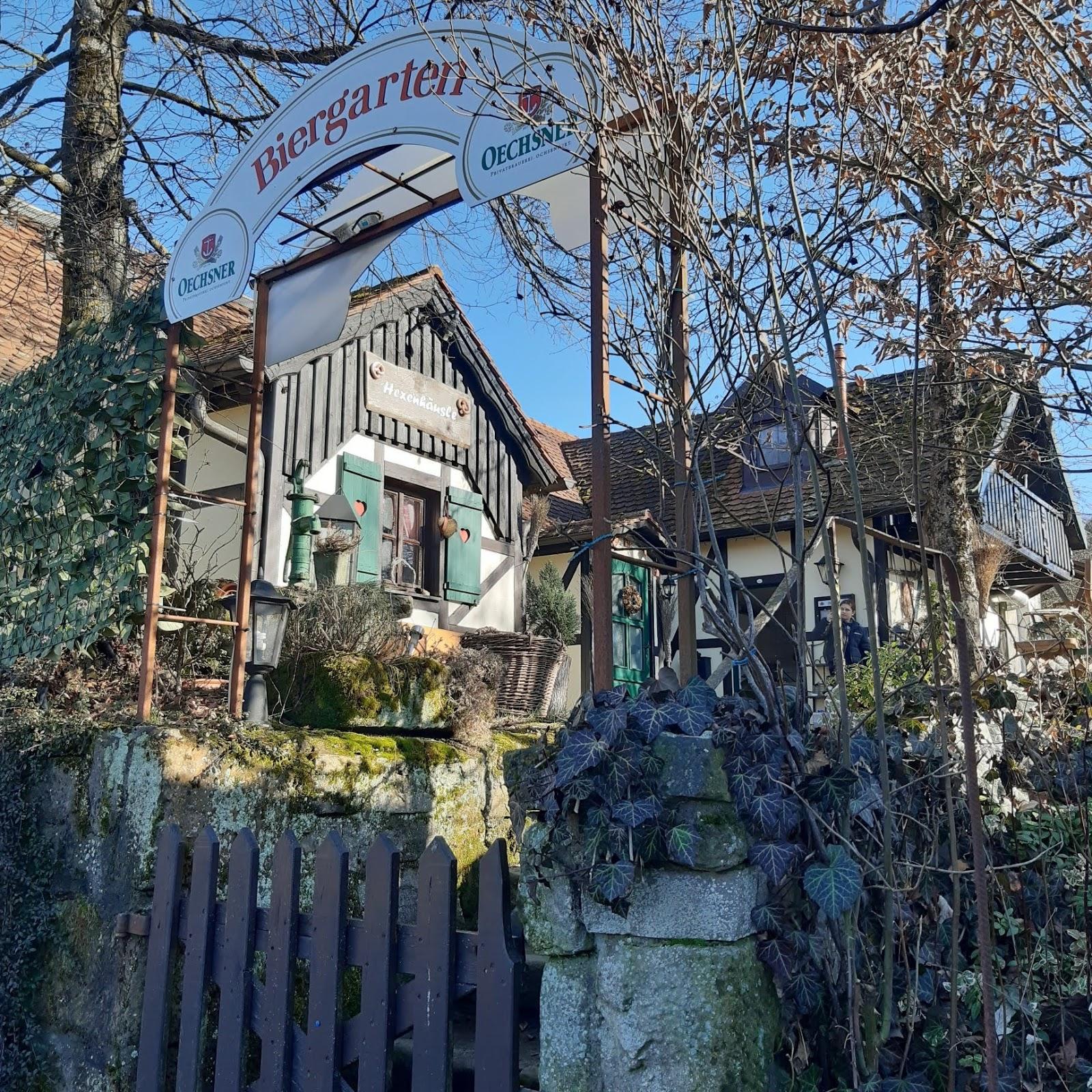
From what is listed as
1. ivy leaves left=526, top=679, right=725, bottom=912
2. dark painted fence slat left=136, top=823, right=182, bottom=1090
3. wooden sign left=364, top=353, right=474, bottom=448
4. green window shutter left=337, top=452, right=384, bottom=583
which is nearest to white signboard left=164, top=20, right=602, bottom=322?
ivy leaves left=526, top=679, right=725, bottom=912

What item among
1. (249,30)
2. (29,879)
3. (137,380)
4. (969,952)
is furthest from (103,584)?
(249,30)

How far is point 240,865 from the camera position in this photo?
2877mm

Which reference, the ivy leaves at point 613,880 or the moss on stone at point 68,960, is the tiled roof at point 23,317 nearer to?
the moss on stone at point 68,960

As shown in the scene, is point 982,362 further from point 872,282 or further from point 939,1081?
point 939,1081

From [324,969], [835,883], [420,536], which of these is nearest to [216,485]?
[420,536]

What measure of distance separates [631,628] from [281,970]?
10763 mm

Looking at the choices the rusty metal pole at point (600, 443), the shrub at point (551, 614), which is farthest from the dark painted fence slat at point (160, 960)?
the shrub at point (551, 614)

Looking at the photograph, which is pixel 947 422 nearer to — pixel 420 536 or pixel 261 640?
pixel 261 640

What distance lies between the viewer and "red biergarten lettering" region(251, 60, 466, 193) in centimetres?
368

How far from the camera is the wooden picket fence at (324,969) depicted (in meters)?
2.36

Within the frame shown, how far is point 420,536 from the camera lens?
9.99 m

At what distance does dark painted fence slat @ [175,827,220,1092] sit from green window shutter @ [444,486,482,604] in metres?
6.75

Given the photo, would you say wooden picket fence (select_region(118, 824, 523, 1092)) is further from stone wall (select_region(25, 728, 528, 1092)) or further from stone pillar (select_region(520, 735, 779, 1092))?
stone wall (select_region(25, 728, 528, 1092))

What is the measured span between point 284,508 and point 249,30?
3538 millimetres
